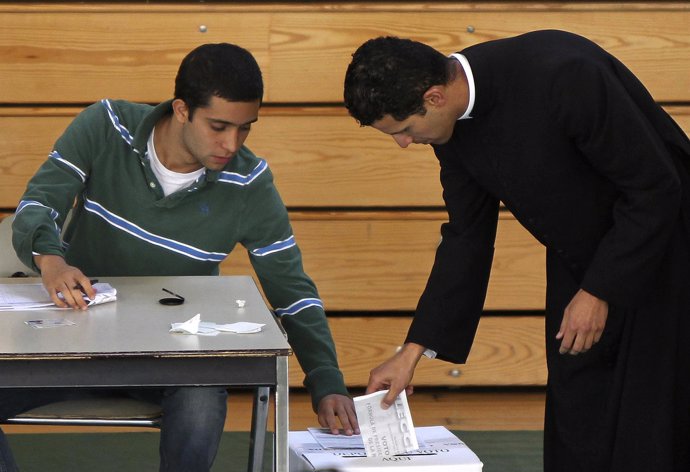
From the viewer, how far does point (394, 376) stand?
2094mm

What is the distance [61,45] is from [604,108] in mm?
2478

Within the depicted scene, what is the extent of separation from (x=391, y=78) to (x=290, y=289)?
0.73m

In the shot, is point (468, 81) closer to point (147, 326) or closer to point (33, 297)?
point (147, 326)

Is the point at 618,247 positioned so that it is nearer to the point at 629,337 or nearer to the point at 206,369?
the point at 629,337

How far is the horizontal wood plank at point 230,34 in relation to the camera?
3869 millimetres

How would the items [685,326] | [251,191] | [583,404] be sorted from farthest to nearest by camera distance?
1. [251,191]
2. [583,404]
3. [685,326]

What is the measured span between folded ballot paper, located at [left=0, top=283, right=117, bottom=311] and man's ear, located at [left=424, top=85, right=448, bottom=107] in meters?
0.75

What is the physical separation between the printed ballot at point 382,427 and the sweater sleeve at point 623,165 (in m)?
0.42

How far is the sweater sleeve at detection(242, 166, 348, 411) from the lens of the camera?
Result: 232cm

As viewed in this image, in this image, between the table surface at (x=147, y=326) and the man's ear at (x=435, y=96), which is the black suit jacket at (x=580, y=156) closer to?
the man's ear at (x=435, y=96)

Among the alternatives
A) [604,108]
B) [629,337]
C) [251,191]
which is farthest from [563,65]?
[251,191]

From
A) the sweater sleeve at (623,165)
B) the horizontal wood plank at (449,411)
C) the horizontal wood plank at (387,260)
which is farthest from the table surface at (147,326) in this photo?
the horizontal wood plank at (387,260)

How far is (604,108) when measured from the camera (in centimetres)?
191

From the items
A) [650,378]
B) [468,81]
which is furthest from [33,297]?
[650,378]
